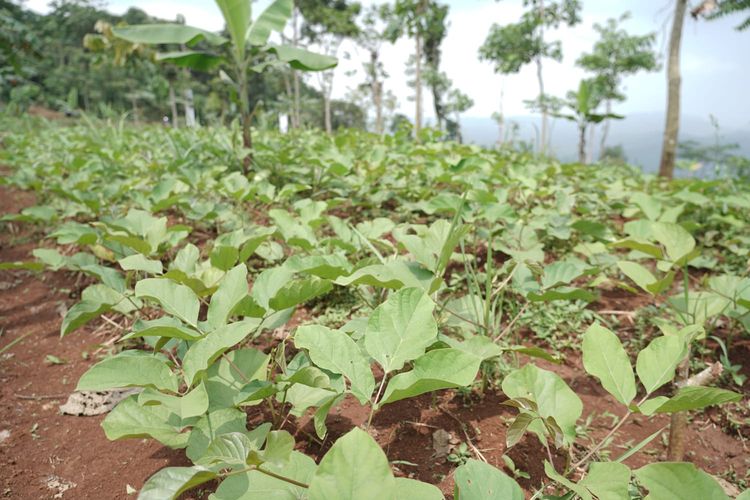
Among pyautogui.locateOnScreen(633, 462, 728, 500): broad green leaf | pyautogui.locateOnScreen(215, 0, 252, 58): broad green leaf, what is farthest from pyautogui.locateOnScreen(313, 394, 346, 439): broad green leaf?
pyautogui.locateOnScreen(215, 0, 252, 58): broad green leaf

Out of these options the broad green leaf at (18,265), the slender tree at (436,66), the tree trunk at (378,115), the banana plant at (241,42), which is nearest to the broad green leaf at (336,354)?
the broad green leaf at (18,265)

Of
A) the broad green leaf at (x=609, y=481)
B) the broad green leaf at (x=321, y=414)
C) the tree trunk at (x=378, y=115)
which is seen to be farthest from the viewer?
the tree trunk at (x=378, y=115)

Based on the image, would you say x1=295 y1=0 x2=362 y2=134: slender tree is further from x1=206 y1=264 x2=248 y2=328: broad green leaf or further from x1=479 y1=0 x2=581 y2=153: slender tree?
x1=206 y1=264 x2=248 y2=328: broad green leaf

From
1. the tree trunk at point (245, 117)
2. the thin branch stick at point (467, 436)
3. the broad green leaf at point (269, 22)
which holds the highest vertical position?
the broad green leaf at point (269, 22)

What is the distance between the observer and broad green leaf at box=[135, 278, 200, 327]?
943 mm

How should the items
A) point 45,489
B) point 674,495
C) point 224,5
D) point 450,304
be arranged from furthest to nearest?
point 224,5 < point 450,304 < point 45,489 < point 674,495

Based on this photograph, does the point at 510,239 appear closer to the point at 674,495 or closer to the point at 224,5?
the point at 674,495

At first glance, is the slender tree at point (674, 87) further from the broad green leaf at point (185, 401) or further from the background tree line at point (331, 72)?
the broad green leaf at point (185, 401)

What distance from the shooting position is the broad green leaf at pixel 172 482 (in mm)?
547

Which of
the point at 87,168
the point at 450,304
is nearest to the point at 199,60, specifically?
the point at 87,168

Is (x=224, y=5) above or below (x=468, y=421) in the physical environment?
above

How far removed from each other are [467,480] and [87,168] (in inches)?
124

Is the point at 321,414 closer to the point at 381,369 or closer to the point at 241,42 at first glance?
the point at 381,369

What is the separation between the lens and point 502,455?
938 mm
